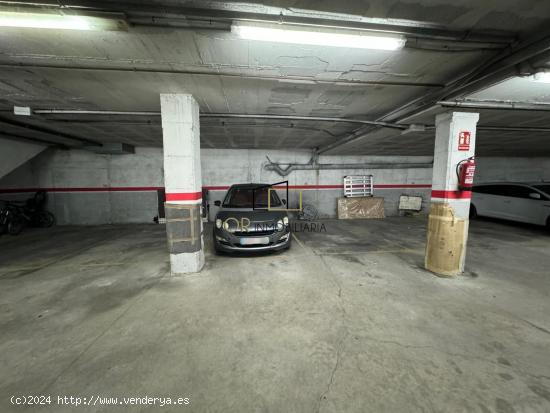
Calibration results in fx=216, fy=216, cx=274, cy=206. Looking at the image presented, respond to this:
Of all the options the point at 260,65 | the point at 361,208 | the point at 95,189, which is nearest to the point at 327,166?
the point at 361,208

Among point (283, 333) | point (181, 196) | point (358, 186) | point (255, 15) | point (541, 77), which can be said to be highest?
point (255, 15)

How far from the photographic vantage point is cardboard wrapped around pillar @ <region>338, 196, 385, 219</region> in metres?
8.73

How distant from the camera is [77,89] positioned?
316 centimetres

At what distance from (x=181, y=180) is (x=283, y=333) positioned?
2700 millimetres

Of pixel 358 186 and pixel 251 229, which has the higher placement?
pixel 358 186

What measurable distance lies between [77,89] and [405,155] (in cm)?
1021

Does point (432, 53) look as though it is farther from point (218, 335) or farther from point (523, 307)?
point (218, 335)

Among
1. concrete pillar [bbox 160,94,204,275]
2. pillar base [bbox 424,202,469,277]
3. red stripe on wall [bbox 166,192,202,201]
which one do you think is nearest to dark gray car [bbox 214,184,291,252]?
concrete pillar [bbox 160,94,204,275]

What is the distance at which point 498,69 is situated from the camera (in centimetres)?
230

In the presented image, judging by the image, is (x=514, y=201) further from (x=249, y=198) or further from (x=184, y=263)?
(x=184, y=263)

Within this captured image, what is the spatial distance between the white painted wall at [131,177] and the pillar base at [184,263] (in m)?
4.84

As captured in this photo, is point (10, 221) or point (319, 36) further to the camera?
point (10, 221)

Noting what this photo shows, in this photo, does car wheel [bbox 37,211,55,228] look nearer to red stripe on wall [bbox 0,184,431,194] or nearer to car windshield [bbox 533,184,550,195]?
red stripe on wall [bbox 0,184,431,194]

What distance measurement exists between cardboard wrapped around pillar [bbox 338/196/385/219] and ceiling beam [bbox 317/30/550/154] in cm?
535
